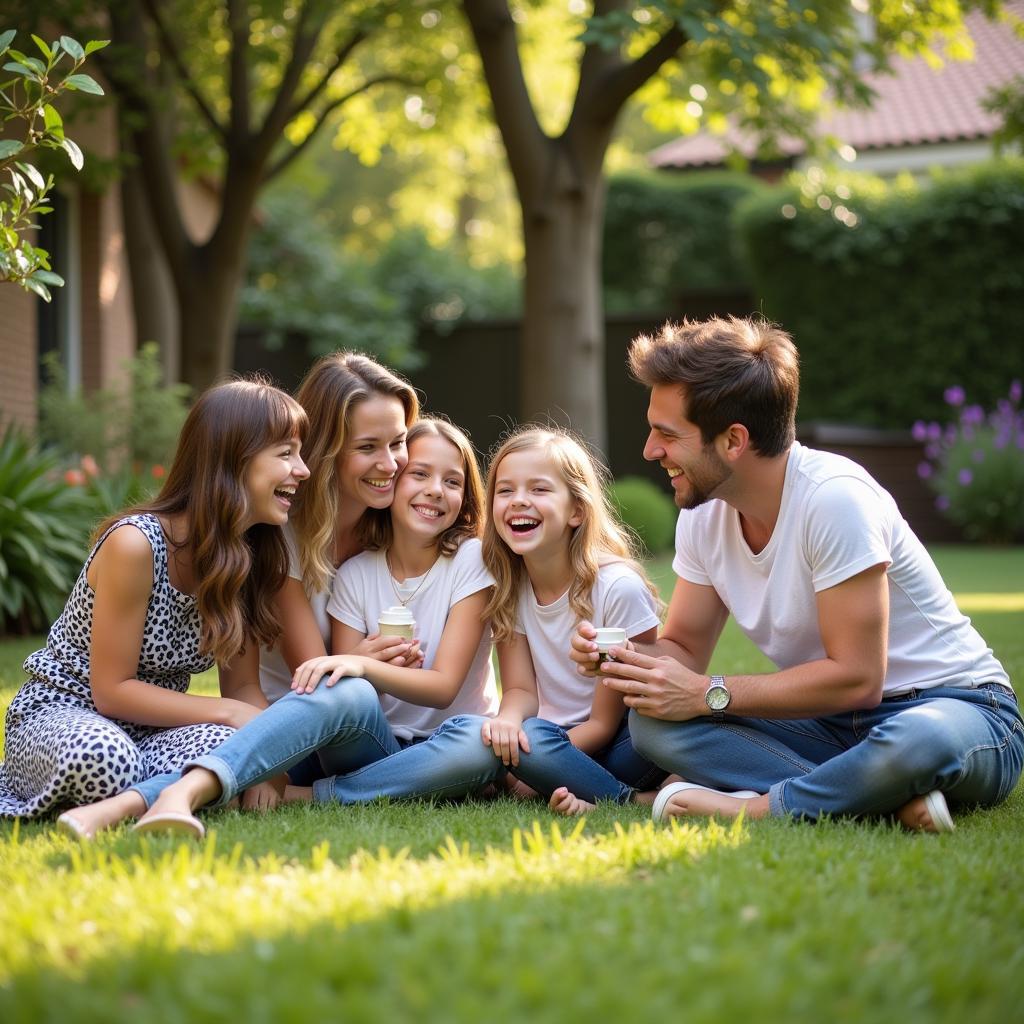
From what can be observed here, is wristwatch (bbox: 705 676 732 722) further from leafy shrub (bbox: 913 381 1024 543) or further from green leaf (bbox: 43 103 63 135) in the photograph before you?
leafy shrub (bbox: 913 381 1024 543)

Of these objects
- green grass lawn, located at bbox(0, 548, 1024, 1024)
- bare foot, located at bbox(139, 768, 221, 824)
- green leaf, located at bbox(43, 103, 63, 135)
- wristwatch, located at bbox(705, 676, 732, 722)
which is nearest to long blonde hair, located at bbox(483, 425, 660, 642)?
wristwatch, located at bbox(705, 676, 732, 722)

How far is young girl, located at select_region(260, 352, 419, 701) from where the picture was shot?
3963mm

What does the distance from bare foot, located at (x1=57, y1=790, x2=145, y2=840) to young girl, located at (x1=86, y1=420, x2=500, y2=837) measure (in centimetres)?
Result: 6

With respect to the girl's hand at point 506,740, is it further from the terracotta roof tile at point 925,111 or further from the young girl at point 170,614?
the terracotta roof tile at point 925,111

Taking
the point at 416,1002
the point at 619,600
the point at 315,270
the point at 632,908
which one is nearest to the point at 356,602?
the point at 619,600

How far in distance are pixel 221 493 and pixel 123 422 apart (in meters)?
7.13

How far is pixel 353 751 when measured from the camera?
366cm

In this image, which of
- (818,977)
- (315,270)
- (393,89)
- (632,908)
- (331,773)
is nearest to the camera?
(818,977)

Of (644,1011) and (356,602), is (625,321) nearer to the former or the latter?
(356,602)

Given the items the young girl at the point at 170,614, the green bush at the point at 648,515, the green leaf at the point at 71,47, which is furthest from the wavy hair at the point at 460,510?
the green bush at the point at 648,515

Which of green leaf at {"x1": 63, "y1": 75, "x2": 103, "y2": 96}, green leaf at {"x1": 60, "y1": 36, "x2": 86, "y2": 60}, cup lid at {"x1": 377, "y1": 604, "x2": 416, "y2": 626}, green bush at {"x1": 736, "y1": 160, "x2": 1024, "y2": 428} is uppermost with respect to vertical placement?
green bush at {"x1": 736, "y1": 160, "x2": 1024, "y2": 428}

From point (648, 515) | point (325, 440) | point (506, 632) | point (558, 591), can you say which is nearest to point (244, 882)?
point (506, 632)

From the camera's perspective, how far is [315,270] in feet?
70.0

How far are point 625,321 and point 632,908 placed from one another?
14847mm
